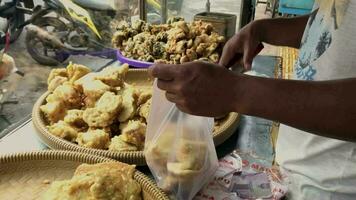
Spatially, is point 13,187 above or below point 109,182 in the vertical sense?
below

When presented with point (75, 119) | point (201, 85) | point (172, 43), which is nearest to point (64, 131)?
point (75, 119)

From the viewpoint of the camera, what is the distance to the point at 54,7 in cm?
343

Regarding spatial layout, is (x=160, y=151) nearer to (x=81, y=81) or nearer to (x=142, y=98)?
(x=142, y=98)

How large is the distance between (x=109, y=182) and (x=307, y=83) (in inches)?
23.4

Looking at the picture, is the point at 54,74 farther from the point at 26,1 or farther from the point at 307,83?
the point at 26,1

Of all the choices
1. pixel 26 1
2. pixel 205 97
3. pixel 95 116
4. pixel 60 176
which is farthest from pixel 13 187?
Answer: pixel 26 1

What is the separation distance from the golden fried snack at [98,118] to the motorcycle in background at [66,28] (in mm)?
2070

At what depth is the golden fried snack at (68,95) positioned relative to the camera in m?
1.51

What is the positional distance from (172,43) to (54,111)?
100 cm

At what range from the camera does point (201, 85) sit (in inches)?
31.5

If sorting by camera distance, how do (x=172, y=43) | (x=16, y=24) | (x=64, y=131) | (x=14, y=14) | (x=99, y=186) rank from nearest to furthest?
(x=99, y=186), (x=64, y=131), (x=172, y=43), (x=14, y=14), (x=16, y=24)

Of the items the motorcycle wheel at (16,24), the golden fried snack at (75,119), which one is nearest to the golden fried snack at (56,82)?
the golden fried snack at (75,119)

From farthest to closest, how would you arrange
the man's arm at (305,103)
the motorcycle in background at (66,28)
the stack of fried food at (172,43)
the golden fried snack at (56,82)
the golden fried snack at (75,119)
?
the motorcycle in background at (66,28)
the stack of fried food at (172,43)
the golden fried snack at (56,82)
the golden fried snack at (75,119)
the man's arm at (305,103)

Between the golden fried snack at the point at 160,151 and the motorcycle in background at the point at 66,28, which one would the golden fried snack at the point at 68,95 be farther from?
the motorcycle in background at the point at 66,28
